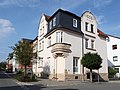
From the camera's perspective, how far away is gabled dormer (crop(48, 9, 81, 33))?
31.8 m

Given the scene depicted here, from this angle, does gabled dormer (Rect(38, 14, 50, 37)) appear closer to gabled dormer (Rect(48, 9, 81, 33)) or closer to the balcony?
gabled dormer (Rect(48, 9, 81, 33))

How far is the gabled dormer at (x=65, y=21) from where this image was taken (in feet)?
104

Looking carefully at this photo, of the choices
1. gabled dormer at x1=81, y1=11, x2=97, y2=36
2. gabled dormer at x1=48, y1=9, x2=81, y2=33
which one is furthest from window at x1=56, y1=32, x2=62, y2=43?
gabled dormer at x1=81, y1=11, x2=97, y2=36

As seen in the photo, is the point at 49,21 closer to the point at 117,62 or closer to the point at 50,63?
the point at 50,63

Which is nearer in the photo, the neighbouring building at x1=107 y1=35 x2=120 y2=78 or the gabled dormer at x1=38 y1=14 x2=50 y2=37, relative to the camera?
the gabled dormer at x1=38 y1=14 x2=50 y2=37

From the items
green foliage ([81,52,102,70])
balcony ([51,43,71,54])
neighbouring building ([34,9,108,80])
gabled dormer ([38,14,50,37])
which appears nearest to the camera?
green foliage ([81,52,102,70])

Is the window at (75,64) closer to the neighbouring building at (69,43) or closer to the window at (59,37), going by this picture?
the neighbouring building at (69,43)

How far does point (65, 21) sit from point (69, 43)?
138 inches

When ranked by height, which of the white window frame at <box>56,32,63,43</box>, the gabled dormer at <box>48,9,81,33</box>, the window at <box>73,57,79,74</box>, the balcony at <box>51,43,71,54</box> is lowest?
the window at <box>73,57,79,74</box>

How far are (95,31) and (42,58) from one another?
Answer: 1101cm

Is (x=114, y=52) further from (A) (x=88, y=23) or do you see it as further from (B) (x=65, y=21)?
(B) (x=65, y=21)

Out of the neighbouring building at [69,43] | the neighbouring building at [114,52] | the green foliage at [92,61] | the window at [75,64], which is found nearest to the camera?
the green foliage at [92,61]

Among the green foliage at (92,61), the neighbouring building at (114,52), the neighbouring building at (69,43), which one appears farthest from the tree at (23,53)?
the neighbouring building at (114,52)

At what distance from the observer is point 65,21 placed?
1273 inches
